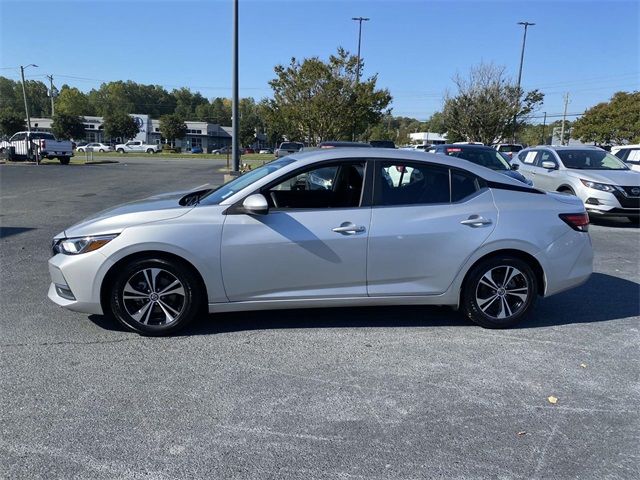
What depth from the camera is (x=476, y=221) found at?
14.5 ft

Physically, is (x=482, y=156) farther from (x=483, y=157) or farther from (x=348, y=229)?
(x=348, y=229)

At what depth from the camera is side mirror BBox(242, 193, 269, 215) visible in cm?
404

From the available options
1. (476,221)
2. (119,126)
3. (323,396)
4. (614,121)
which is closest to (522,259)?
(476,221)

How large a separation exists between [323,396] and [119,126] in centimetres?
9060

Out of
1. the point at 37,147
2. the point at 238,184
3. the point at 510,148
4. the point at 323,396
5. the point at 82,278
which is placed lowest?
the point at 323,396

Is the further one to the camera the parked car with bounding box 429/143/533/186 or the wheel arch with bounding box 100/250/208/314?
the parked car with bounding box 429/143/533/186

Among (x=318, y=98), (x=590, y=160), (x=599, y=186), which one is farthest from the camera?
(x=318, y=98)

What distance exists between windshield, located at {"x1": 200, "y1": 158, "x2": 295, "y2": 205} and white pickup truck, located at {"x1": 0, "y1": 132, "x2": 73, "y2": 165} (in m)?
30.6

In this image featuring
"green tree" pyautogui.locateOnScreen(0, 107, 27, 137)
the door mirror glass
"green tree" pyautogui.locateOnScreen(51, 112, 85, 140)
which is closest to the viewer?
the door mirror glass

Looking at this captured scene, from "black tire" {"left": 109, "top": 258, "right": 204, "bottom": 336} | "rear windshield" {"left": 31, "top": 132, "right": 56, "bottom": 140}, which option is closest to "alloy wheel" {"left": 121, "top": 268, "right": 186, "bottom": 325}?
"black tire" {"left": 109, "top": 258, "right": 204, "bottom": 336}

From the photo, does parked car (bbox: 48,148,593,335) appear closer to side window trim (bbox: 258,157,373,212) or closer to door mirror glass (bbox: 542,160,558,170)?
side window trim (bbox: 258,157,373,212)

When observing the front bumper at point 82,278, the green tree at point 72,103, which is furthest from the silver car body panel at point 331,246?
the green tree at point 72,103

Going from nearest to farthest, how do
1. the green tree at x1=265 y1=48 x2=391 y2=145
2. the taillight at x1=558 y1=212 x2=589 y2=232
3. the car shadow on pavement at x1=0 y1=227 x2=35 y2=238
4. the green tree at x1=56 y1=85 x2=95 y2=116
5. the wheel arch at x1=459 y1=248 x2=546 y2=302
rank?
the wheel arch at x1=459 y1=248 x2=546 y2=302
the taillight at x1=558 y1=212 x2=589 y2=232
the car shadow on pavement at x1=0 y1=227 x2=35 y2=238
the green tree at x1=265 y1=48 x2=391 y2=145
the green tree at x1=56 y1=85 x2=95 y2=116

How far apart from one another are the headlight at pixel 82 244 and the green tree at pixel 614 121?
1803 inches
